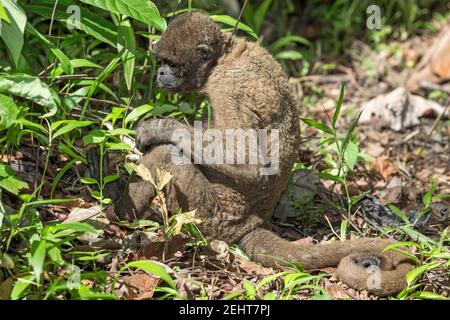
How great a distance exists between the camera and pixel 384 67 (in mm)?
10875

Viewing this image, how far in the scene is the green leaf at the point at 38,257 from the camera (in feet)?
14.4

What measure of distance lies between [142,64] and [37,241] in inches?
132

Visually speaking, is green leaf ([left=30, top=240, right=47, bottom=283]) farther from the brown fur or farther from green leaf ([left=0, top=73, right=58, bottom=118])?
the brown fur

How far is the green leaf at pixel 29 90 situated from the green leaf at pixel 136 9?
1010 millimetres

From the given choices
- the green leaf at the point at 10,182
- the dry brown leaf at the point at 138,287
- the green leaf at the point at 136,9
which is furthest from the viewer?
the green leaf at the point at 136,9

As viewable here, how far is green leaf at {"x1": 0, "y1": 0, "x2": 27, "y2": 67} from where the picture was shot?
5.49 metres

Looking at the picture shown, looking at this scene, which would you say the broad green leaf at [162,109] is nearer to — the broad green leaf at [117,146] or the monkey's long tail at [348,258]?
the broad green leaf at [117,146]

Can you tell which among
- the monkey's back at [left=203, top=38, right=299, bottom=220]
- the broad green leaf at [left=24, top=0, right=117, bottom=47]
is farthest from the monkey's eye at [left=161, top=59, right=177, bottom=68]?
the broad green leaf at [left=24, top=0, right=117, bottom=47]

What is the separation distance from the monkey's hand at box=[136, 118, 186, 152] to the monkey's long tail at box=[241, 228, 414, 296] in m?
1.15

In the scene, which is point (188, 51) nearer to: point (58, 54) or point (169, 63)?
point (169, 63)

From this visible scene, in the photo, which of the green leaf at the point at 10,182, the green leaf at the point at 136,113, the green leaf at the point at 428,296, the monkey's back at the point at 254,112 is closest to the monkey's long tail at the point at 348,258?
the green leaf at the point at 428,296
